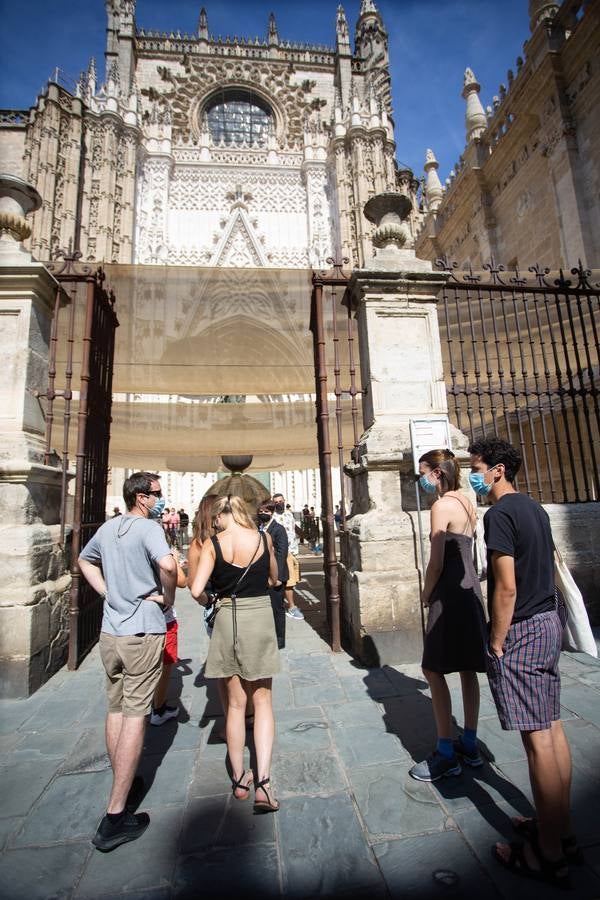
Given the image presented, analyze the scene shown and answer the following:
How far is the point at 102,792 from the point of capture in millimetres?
2234

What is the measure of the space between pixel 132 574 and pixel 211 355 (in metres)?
5.31

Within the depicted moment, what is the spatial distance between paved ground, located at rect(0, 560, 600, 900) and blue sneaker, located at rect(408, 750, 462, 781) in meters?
0.05

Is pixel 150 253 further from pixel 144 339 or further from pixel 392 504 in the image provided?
pixel 392 504

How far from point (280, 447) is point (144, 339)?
3.63m

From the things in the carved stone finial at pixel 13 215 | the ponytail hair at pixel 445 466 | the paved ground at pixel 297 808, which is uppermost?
the carved stone finial at pixel 13 215

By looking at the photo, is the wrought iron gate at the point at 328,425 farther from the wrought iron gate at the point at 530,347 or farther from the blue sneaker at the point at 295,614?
the blue sneaker at the point at 295,614

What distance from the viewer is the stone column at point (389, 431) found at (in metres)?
3.82

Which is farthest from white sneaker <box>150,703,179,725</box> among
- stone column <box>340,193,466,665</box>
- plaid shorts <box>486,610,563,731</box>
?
plaid shorts <box>486,610,563,731</box>

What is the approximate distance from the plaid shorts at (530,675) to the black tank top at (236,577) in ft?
3.76

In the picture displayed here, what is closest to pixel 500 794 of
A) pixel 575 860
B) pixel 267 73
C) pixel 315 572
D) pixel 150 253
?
pixel 575 860

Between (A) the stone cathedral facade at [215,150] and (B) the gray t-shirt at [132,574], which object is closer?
(B) the gray t-shirt at [132,574]

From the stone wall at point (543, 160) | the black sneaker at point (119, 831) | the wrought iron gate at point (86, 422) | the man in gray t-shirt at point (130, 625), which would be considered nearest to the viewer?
the black sneaker at point (119, 831)

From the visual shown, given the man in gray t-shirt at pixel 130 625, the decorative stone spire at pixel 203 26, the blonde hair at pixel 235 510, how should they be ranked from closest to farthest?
the man in gray t-shirt at pixel 130 625 → the blonde hair at pixel 235 510 → the decorative stone spire at pixel 203 26

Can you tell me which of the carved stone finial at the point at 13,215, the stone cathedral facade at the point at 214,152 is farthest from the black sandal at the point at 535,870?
the stone cathedral facade at the point at 214,152
